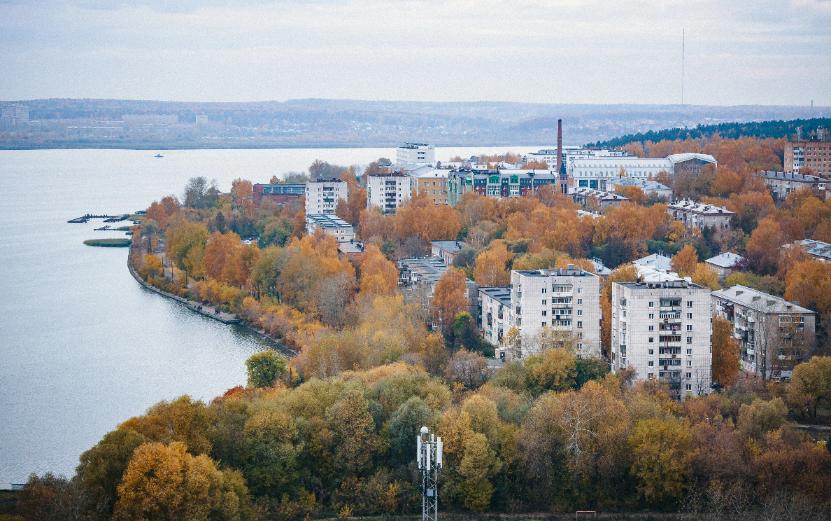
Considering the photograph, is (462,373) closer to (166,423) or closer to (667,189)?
(166,423)

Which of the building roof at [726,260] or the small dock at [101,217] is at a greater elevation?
the building roof at [726,260]

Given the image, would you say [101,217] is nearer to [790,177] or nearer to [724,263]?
[790,177]

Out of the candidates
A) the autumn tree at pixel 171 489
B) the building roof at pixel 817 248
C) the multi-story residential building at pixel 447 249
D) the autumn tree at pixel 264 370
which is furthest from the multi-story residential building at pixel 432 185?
the autumn tree at pixel 171 489

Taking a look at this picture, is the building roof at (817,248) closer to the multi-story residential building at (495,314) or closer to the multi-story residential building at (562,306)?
the multi-story residential building at (495,314)

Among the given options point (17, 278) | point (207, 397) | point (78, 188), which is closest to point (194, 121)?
point (78, 188)

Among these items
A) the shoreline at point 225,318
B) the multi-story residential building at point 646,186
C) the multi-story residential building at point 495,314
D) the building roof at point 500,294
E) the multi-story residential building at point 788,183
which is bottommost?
the shoreline at point 225,318

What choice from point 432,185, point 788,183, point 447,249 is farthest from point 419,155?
point 447,249
